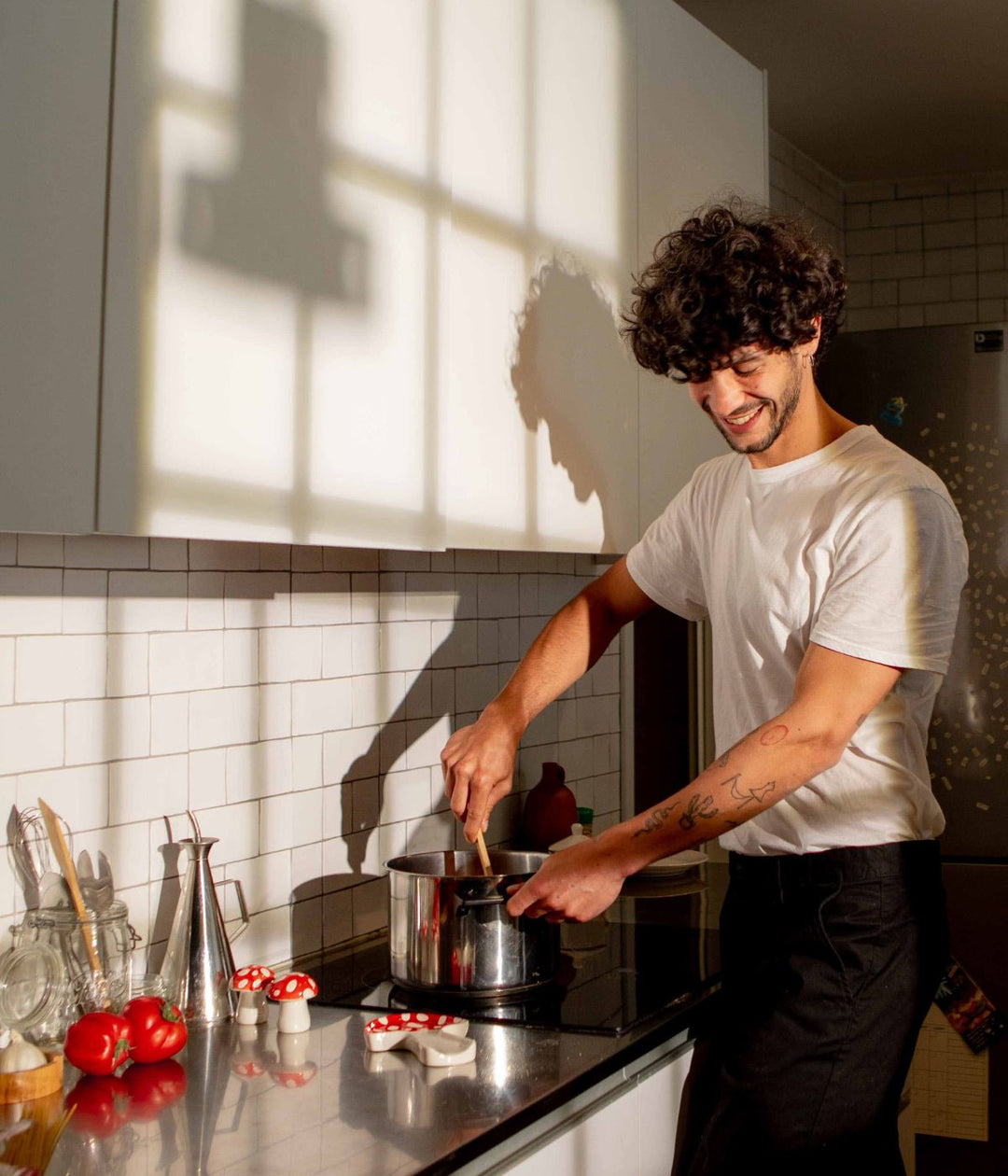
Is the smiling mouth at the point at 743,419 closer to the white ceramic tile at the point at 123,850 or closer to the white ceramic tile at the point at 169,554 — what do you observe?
the white ceramic tile at the point at 169,554

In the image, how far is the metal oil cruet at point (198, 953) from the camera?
170cm

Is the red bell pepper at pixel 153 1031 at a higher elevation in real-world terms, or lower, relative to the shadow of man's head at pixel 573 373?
lower

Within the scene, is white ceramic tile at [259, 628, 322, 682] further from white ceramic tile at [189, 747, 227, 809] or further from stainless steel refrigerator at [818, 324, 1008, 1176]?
stainless steel refrigerator at [818, 324, 1008, 1176]

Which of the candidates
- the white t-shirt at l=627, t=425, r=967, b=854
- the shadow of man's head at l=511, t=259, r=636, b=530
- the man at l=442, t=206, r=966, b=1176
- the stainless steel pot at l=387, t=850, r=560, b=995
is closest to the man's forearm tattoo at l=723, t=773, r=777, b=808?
the man at l=442, t=206, r=966, b=1176

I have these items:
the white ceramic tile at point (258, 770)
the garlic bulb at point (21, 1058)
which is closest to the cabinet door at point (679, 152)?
the white ceramic tile at point (258, 770)

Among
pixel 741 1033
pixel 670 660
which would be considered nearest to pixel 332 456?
pixel 741 1033

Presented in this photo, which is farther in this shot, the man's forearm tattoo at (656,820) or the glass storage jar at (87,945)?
the man's forearm tattoo at (656,820)

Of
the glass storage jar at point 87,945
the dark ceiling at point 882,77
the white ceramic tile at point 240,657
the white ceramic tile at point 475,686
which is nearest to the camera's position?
the glass storage jar at point 87,945

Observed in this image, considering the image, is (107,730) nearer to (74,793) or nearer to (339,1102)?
(74,793)

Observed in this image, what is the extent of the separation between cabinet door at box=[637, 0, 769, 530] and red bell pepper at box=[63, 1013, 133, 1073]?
1.25 meters

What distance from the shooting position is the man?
1.68 m

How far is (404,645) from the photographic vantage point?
2281 millimetres

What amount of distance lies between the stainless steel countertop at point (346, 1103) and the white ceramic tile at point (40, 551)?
0.59 m

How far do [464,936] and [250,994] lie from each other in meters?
0.28
